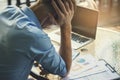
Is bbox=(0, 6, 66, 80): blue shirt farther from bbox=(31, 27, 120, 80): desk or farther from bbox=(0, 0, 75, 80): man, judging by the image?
bbox=(31, 27, 120, 80): desk

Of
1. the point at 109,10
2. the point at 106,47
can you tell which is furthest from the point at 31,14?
the point at 109,10

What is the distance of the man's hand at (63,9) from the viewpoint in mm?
1316

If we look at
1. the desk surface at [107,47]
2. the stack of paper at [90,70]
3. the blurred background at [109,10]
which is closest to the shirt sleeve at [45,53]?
the stack of paper at [90,70]

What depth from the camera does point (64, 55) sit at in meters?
1.50

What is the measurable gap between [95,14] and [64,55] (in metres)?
0.57

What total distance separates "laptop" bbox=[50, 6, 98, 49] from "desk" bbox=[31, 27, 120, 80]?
6 centimetres

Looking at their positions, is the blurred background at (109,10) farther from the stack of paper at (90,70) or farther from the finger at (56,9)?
the finger at (56,9)

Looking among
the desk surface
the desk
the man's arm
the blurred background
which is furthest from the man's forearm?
the blurred background

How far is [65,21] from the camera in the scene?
4.70ft

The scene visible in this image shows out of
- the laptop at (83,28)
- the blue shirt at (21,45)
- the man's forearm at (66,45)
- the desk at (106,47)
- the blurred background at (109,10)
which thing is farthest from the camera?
the blurred background at (109,10)

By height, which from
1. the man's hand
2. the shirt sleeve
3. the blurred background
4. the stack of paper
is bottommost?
the blurred background

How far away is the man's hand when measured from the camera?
1.32 metres

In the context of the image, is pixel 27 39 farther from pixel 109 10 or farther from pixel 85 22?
pixel 109 10

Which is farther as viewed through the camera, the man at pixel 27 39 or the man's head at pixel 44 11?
the man's head at pixel 44 11
